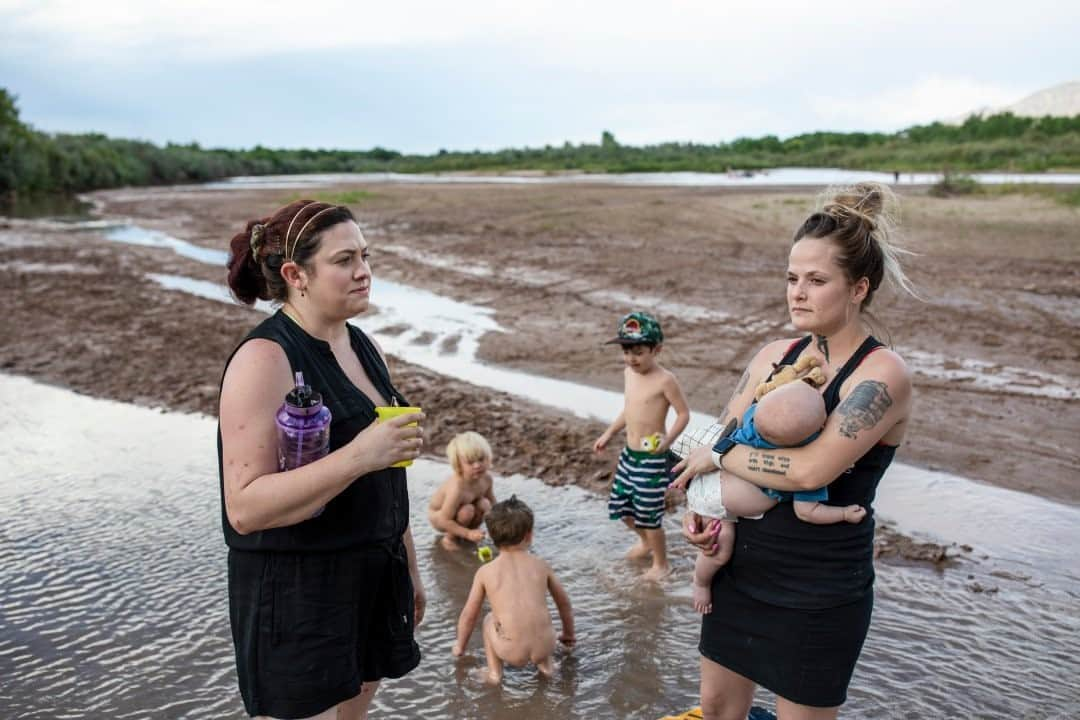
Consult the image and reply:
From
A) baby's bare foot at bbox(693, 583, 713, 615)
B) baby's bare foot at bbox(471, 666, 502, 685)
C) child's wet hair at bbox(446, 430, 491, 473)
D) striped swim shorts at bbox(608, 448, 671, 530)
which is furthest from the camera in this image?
child's wet hair at bbox(446, 430, 491, 473)

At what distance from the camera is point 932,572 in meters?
5.37

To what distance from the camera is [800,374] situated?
2656 mm

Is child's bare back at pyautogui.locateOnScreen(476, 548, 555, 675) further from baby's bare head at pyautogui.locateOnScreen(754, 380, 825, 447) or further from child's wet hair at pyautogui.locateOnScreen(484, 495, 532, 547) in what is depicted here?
baby's bare head at pyautogui.locateOnScreen(754, 380, 825, 447)

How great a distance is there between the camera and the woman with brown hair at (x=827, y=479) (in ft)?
8.26

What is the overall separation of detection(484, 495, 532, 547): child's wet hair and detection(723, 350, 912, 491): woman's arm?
6.40 ft

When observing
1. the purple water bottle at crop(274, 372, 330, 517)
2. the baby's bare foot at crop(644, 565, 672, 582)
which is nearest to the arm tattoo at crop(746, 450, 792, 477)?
the purple water bottle at crop(274, 372, 330, 517)

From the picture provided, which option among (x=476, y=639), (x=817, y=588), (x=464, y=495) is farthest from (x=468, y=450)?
(x=817, y=588)

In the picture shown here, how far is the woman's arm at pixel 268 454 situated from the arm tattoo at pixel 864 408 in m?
1.16

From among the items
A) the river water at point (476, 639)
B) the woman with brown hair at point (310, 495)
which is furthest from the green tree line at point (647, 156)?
the woman with brown hair at point (310, 495)

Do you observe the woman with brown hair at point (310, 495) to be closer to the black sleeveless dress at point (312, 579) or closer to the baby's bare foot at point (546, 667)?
the black sleeveless dress at point (312, 579)

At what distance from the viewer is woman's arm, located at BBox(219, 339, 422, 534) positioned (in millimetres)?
2246

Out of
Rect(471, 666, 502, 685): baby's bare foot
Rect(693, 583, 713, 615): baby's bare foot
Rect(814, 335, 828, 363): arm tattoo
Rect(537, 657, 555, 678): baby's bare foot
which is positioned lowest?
Rect(471, 666, 502, 685): baby's bare foot

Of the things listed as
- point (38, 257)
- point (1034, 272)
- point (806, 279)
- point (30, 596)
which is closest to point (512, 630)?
point (806, 279)

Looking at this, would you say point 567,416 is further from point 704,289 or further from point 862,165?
point 862,165
